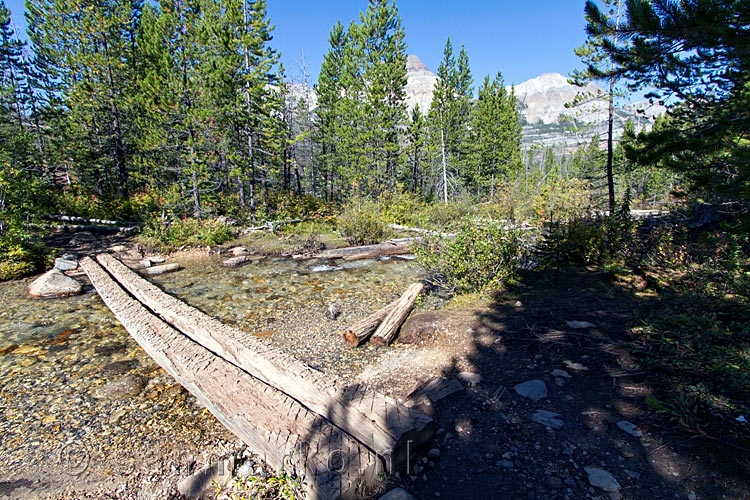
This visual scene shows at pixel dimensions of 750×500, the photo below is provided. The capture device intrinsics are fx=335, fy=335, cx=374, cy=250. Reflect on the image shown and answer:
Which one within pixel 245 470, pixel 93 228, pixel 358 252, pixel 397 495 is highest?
pixel 93 228

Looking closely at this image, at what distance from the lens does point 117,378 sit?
477 centimetres

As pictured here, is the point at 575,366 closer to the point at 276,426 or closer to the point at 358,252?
the point at 276,426

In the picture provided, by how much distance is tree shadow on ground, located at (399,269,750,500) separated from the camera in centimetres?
248

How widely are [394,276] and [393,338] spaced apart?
4.11 m

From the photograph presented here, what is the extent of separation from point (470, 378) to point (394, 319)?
1.91 meters

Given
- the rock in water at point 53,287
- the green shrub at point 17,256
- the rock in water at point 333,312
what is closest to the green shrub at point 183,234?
the green shrub at point 17,256

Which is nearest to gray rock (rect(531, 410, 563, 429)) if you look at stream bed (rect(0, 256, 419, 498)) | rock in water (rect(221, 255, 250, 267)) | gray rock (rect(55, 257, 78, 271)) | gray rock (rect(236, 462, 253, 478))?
stream bed (rect(0, 256, 419, 498))

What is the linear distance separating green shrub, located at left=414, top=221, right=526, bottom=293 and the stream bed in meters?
1.80

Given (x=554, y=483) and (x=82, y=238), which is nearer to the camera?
(x=554, y=483)

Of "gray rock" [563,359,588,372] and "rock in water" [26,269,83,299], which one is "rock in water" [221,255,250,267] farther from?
"gray rock" [563,359,588,372]

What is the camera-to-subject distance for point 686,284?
19.5 ft

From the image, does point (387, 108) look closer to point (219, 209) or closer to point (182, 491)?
point (219, 209)

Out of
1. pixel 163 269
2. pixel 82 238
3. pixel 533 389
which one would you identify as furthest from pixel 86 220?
pixel 533 389

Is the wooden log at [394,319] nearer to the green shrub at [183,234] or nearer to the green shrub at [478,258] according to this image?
the green shrub at [478,258]
